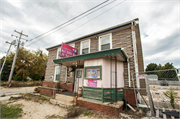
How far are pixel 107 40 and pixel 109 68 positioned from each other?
121 inches

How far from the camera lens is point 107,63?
5.35 meters

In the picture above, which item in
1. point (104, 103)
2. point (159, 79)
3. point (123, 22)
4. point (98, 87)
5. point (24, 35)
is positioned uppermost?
point (24, 35)

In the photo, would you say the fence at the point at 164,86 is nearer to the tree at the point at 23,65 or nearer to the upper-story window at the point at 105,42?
the upper-story window at the point at 105,42

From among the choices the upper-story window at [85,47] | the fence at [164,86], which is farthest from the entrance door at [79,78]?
the fence at [164,86]

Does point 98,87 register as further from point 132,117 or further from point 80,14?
point 80,14

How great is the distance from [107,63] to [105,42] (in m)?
2.83

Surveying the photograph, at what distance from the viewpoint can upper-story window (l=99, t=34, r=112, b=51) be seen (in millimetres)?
7234

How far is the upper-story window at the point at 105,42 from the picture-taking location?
7.23 meters

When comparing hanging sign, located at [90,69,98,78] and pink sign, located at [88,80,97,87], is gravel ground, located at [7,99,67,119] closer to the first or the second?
pink sign, located at [88,80,97,87]

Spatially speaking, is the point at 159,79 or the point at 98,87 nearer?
the point at 159,79

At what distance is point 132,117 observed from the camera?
391 centimetres

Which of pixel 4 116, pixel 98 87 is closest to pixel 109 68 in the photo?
pixel 98 87

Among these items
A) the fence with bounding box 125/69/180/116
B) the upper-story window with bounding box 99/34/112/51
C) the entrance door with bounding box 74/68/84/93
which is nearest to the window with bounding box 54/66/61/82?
the entrance door with bounding box 74/68/84/93

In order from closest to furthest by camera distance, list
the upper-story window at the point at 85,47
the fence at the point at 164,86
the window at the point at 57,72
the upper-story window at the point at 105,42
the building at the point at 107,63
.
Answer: the fence at the point at 164,86
the building at the point at 107,63
the upper-story window at the point at 105,42
the upper-story window at the point at 85,47
the window at the point at 57,72
